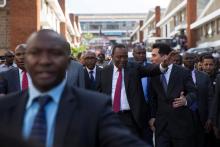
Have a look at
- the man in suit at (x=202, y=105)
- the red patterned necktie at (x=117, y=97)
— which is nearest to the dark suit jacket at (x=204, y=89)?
the man in suit at (x=202, y=105)

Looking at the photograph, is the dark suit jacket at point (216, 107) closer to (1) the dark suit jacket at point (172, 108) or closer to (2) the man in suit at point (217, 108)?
(2) the man in suit at point (217, 108)

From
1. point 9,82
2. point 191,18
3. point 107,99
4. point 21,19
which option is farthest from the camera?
point 191,18

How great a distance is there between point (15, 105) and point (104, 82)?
5.40 m

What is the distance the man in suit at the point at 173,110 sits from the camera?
855 cm

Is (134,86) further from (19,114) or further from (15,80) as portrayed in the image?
(19,114)

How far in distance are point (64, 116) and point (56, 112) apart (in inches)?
1.7

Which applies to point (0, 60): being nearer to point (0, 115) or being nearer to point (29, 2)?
point (29, 2)

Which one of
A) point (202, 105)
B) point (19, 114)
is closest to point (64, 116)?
point (19, 114)

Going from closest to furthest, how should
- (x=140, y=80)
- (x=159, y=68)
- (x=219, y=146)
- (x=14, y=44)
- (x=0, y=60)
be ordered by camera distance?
(x=159, y=68), (x=140, y=80), (x=219, y=146), (x=0, y=60), (x=14, y=44)

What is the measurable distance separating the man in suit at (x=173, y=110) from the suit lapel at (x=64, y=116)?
18.3ft

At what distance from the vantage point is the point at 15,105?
308 centimetres

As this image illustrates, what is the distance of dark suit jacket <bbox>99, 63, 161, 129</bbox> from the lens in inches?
320

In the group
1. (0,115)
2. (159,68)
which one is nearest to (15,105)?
(0,115)

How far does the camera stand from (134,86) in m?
8.19
